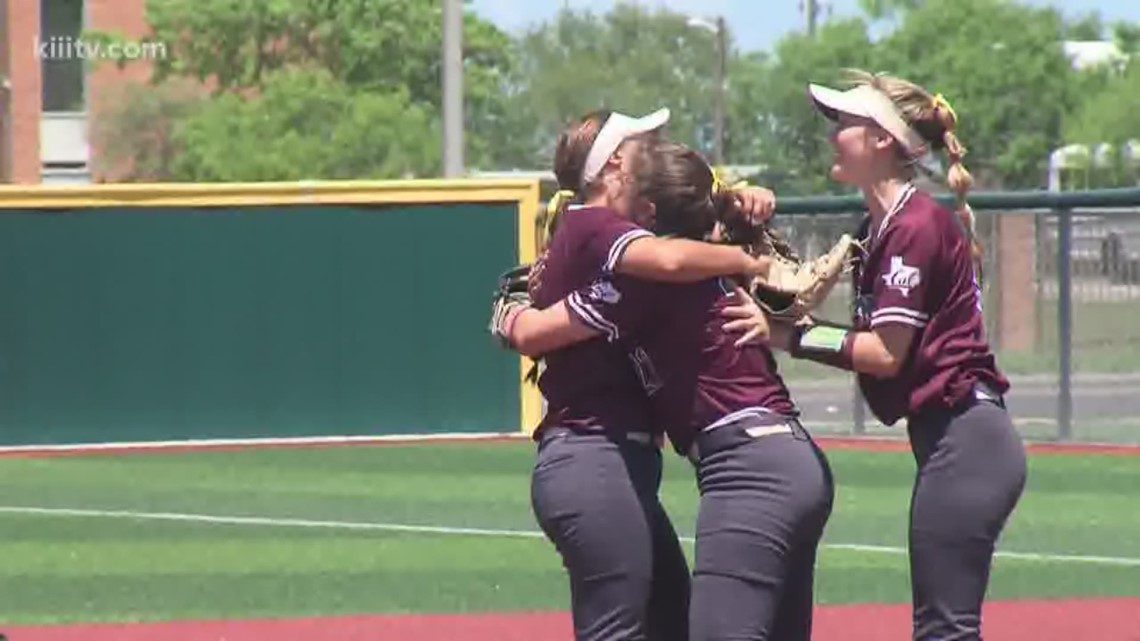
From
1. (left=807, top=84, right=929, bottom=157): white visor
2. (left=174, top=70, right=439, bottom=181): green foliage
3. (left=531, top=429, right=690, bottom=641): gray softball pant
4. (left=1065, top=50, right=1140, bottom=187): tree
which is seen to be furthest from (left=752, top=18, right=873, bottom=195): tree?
(left=531, top=429, right=690, bottom=641): gray softball pant

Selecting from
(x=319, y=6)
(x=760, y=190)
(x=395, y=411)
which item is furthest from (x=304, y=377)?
(x=319, y=6)

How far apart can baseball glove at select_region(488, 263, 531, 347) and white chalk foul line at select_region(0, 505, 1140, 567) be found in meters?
5.70

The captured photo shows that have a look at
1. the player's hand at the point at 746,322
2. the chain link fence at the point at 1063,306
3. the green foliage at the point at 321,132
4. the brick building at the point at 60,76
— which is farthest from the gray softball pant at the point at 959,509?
the brick building at the point at 60,76

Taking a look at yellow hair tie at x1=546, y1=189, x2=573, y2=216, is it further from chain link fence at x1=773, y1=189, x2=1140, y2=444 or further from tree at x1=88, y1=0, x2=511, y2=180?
tree at x1=88, y1=0, x2=511, y2=180

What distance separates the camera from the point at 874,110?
5727 millimetres

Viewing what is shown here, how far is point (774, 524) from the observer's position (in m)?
5.48

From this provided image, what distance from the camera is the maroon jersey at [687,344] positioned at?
5508 mm

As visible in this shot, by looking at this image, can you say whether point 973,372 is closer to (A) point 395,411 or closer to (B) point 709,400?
(B) point 709,400

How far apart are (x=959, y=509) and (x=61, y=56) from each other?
185ft

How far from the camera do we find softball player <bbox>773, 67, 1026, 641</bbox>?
18.5ft

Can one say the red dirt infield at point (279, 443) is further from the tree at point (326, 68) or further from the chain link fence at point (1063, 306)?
the tree at point (326, 68)

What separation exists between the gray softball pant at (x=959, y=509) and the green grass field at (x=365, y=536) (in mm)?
4138

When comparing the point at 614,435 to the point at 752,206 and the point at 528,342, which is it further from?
the point at 752,206

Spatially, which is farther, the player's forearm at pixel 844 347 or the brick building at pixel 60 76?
the brick building at pixel 60 76
